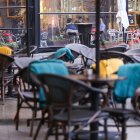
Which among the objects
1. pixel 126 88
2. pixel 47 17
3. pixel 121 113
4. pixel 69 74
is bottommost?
pixel 121 113

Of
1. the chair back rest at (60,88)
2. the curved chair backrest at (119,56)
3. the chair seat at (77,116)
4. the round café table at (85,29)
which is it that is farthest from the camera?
the round café table at (85,29)

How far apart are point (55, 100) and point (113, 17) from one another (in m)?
10.3

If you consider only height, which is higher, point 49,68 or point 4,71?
point 49,68

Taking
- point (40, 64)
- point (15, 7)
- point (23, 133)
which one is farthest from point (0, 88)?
point (15, 7)

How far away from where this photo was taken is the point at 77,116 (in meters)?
4.70

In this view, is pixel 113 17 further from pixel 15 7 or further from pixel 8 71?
pixel 8 71

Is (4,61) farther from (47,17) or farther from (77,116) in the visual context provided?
(47,17)

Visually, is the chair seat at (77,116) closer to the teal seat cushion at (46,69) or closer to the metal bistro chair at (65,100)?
the metal bistro chair at (65,100)

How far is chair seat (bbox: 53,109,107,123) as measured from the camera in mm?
4570

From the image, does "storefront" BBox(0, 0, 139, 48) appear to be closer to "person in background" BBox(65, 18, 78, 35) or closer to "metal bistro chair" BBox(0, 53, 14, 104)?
"person in background" BBox(65, 18, 78, 35)

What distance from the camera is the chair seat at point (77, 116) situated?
15.0ft

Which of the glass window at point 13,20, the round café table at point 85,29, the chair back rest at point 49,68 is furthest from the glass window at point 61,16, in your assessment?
the chair back rest at point 49,68

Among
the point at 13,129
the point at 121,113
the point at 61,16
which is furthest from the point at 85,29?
the point at 121,113

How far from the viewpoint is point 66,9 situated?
47.5ft
